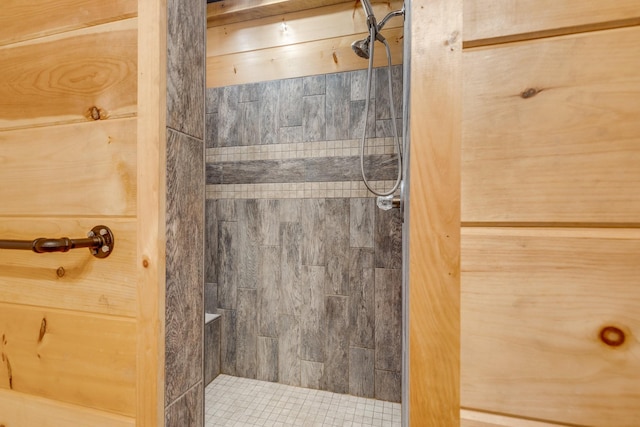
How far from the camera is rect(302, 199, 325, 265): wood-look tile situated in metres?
1.83

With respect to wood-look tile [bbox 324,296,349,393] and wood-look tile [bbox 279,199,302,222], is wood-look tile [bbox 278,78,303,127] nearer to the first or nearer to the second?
wood-look tile [bbox 279,199,302,222]

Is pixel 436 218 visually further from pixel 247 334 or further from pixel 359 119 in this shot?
pixel 247 334

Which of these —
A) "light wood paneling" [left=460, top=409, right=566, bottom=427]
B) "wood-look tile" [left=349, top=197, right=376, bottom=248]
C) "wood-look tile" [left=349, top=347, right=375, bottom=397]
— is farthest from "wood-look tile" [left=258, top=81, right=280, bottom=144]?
"light wood paneling" [left=460, top=409, right=566, bottom=427]

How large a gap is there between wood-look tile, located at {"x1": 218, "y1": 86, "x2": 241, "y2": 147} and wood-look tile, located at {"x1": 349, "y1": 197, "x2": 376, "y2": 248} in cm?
95

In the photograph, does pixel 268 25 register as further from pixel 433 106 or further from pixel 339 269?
pixel 433 106

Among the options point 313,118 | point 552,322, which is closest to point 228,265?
point 313,118

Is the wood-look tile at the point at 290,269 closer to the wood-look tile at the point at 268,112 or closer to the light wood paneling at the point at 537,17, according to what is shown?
the wood-look tile at the point at 268,112

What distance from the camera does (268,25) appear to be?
1.92m

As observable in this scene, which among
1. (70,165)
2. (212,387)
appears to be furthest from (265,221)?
(70,165)

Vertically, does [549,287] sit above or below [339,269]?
above

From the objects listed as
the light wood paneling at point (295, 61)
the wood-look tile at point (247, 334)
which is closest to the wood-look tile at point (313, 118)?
the light wood paneling at point (295, 61)

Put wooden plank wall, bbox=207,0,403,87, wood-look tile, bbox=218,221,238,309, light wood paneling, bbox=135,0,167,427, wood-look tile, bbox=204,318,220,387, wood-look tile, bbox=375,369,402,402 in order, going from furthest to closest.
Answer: wood-look tile, bbox=218,221,238,309, wood-look tile, bbox=204,318,220,387, wooden plank wall, bbox=207,0,403,87, wood-look tile, bbox=375,369,402,402, light wood paneling, bbox=135,0,167,427

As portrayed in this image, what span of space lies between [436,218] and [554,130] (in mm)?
217

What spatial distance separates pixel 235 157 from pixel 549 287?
1.89 metres
